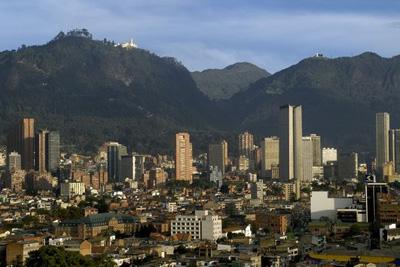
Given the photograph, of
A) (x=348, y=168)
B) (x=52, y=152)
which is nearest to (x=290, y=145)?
(x=348, y=168)

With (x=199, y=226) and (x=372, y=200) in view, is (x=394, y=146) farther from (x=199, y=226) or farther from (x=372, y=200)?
(x=199, y=226)

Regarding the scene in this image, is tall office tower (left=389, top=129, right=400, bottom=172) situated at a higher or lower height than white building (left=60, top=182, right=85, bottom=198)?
higher

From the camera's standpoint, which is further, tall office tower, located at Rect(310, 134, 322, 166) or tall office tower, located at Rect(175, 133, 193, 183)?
tall office tower, located at Rect(310, 134, 322, 166)

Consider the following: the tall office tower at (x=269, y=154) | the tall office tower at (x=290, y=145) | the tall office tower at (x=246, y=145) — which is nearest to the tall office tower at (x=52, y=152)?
the tall office tower at (x=269, y=154)

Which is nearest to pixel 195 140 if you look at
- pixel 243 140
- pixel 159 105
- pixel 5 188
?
pixel 243 140

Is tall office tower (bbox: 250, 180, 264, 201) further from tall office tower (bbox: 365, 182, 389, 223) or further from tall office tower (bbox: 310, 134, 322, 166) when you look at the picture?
tall office tower (bbox: 310, 134, 322, 166)

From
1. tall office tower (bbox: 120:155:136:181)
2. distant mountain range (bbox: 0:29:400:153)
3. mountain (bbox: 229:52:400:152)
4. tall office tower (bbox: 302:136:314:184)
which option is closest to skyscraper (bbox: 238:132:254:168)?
distant mountain range (bbox: 0:29:400:153)

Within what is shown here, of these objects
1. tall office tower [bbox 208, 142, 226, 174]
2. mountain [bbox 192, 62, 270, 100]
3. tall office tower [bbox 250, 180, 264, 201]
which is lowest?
tall office tower [bbox 250, 180, 264, 201]
